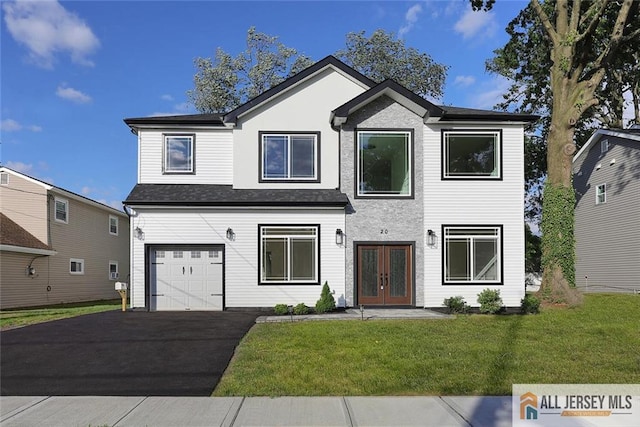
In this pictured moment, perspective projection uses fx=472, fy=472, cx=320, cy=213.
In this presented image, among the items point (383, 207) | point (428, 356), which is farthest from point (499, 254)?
point (428, 356)

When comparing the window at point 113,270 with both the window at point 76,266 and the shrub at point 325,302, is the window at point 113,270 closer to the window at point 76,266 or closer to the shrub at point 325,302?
the window at point 76,266

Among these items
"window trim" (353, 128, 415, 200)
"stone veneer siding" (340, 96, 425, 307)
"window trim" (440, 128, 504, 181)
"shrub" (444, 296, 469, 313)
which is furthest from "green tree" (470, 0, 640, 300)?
"window trim" (353, 128, 415, 200)

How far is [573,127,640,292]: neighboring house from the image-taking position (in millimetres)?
20656

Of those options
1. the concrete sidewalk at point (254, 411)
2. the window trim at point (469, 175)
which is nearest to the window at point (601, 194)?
the window trim at point (469, 175)

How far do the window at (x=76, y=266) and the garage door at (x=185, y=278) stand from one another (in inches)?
416

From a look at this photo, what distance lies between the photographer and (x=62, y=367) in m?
7.81

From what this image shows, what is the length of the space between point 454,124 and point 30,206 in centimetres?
1798

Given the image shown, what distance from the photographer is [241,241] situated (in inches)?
570

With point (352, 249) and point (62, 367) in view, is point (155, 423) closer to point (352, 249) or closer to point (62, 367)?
point (62, 367)

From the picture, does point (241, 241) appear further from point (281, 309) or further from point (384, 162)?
point (384, 162)

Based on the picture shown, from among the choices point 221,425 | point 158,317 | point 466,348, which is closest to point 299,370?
point 221,425

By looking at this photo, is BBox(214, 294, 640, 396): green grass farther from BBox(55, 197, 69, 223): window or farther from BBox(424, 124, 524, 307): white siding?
BBox(55, 197, 69, 223): window

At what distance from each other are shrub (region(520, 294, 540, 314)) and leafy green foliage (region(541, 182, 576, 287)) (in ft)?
4.41

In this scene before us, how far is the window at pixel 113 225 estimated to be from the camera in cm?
2659
